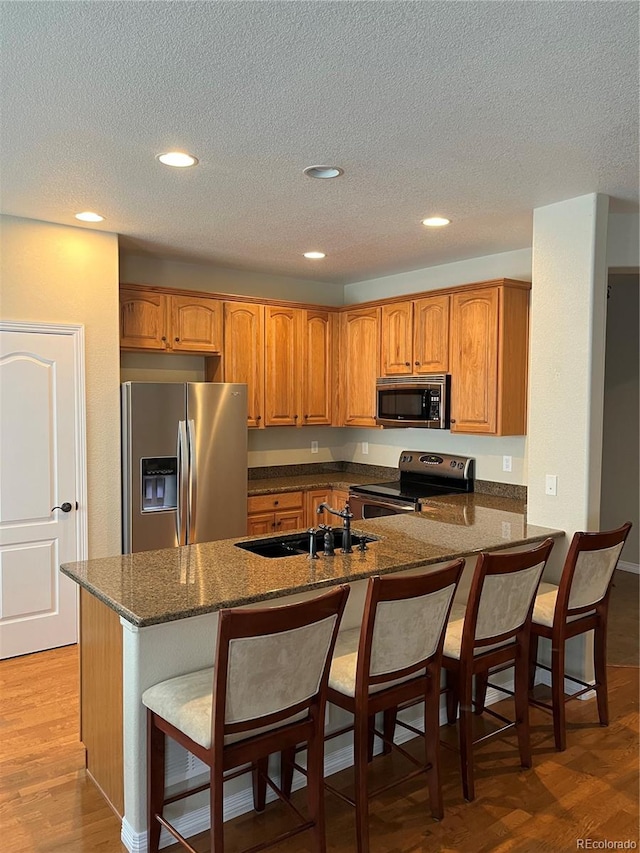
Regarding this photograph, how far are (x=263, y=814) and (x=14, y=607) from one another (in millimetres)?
2250

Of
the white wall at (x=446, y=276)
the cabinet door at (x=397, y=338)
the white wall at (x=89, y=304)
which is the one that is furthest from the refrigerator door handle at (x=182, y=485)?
the white wall at (x=446, y=276)

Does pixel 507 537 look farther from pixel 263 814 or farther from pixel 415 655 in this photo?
pixel 263 814

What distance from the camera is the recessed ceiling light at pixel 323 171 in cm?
296

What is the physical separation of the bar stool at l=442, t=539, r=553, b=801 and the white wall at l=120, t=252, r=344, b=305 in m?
3.50

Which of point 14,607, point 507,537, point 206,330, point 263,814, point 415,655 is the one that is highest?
point 206,330

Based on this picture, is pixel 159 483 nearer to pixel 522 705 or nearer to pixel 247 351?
pixel 247 351

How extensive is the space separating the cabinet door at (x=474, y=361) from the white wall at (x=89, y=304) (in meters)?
2.38

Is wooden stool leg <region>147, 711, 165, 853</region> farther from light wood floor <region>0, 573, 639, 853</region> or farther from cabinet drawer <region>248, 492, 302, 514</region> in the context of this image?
cabinet drawer <region>248, 492, 302, 514</region>

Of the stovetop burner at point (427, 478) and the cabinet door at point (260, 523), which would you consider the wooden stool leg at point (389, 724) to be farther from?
the cabinet door at point (260, 523)

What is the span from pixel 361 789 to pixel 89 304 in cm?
321

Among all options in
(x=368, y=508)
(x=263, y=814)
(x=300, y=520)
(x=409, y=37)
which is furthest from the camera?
(x=300, y=520)

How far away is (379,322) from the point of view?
214 inches

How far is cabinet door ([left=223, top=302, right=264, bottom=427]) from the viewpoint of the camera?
5.17 meters

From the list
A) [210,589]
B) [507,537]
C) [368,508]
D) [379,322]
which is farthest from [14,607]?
[379,322]
